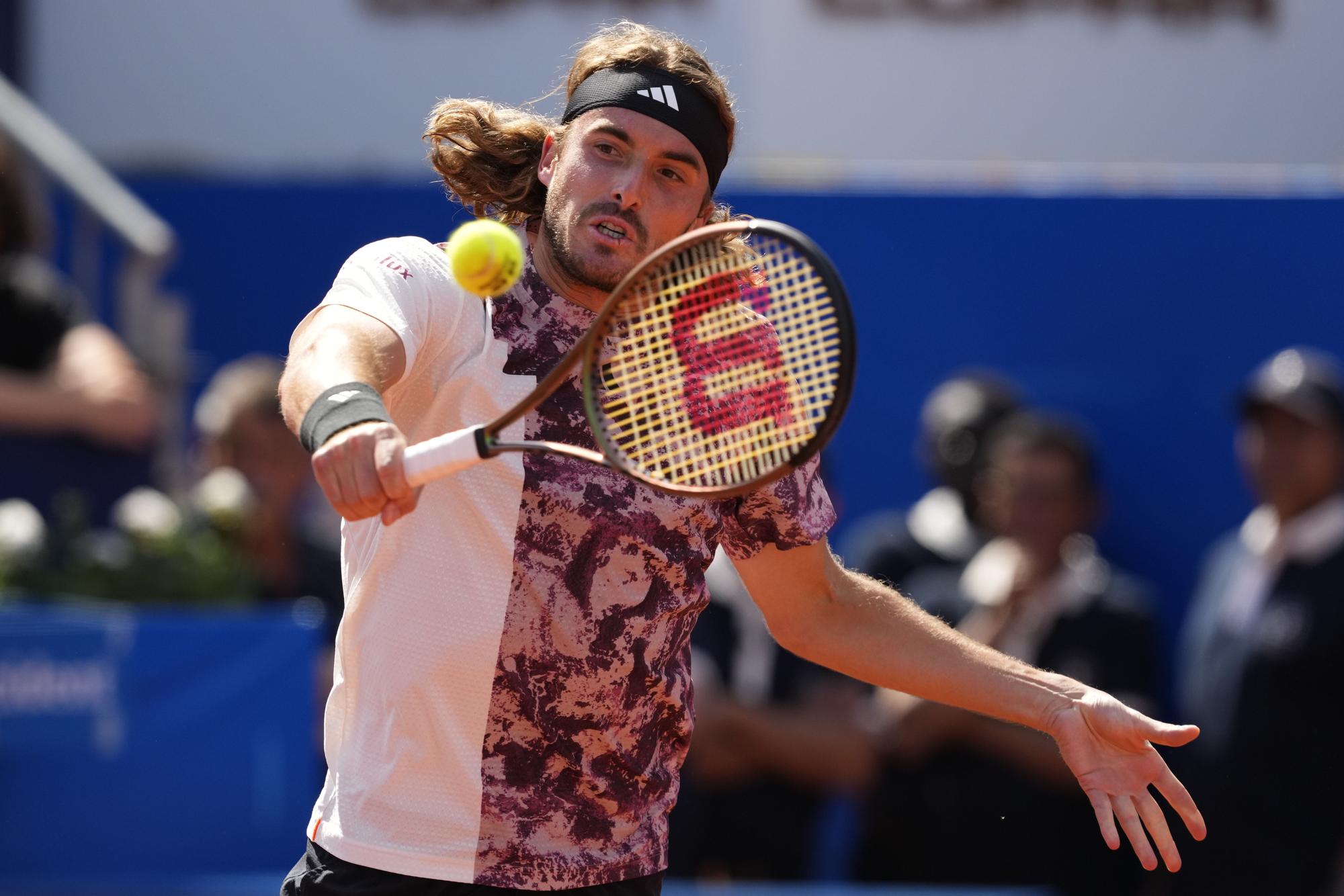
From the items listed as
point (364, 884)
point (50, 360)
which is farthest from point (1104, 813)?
point (50, 360)

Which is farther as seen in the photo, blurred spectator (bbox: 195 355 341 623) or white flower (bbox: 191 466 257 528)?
blurred spectator (bbox: 195 355 341 623)

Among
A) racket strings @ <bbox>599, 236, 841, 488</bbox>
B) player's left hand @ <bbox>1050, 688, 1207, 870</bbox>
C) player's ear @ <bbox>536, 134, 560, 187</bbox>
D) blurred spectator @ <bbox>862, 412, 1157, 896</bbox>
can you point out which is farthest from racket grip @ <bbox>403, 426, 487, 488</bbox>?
blurred spectator @ <bbox>862, 412, 1157, 896</bbox>

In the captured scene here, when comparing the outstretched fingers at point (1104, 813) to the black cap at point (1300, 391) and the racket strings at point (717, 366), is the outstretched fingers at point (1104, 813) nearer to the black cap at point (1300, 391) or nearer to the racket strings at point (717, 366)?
the racket strings at point (717, 366)

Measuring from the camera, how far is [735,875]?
603cm

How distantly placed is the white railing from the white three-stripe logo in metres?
3.91

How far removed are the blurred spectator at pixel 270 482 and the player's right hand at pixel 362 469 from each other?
3691 millimetres

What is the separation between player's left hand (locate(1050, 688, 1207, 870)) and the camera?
3119 mm

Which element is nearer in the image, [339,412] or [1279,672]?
[339,412]

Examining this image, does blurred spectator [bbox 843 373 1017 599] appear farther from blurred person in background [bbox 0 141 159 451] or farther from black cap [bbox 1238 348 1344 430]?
blurred person in background [bbox 0 141 159 451]

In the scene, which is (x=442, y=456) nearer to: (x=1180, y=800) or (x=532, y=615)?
(x=532, y=615)

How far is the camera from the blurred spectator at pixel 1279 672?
5.99 m

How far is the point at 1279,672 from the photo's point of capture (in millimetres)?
6039

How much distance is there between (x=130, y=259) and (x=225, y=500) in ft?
4.36

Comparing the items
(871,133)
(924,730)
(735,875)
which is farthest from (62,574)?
(871,133)
